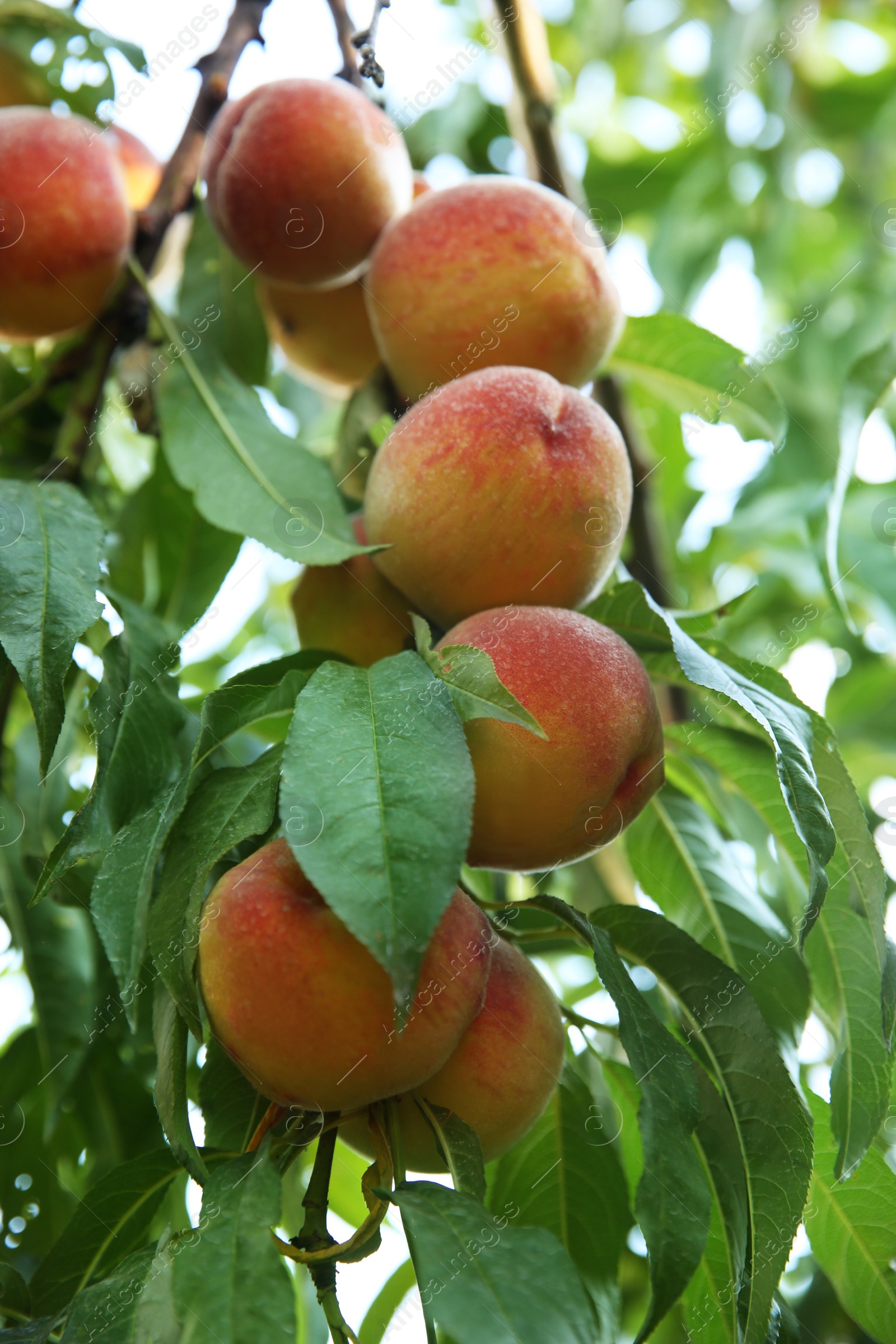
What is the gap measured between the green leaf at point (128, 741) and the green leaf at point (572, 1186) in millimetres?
461

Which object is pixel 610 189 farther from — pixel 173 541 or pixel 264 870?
pixel 264 870

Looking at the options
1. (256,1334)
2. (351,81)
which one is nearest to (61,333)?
(351,81)

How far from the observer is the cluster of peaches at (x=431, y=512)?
0.76 meters

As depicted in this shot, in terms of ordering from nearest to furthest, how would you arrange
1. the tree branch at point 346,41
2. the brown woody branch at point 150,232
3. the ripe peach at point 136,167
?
the brown woody branch at point 150,232 → the tree branch at point 346,41 → the ripe peach at point 136,167

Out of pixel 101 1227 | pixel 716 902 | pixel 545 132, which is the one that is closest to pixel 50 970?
pixel 101 1227

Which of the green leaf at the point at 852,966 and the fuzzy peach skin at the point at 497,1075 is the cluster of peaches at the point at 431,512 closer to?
the fuzzy peach skin at the point at 497,1075

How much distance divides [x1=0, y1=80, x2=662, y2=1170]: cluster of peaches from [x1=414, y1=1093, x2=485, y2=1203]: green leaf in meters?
0.03

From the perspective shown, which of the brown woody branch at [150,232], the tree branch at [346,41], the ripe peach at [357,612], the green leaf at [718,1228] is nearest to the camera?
the green leaf at [718,1228]

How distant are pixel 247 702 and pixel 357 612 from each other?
0.23m

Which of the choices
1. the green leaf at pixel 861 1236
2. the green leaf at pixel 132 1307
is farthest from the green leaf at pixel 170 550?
the green leaf at pixel 861 1236

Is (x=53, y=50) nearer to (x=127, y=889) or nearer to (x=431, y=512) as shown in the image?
(x=431, y=512)

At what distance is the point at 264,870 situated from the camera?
0.78 metres

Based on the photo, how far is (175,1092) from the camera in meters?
0.76

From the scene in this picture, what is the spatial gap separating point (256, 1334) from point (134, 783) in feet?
1.44
